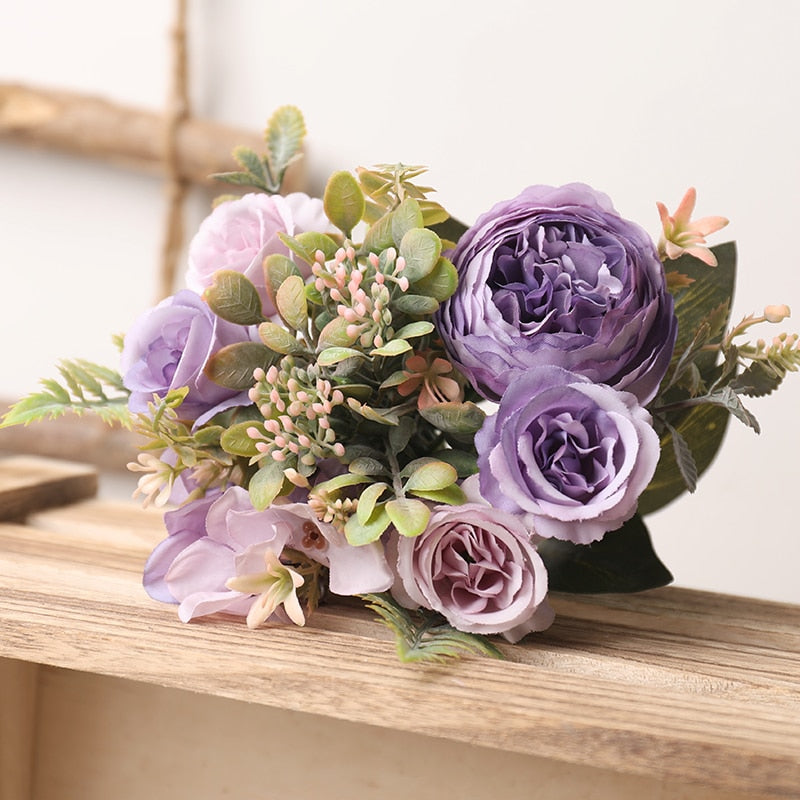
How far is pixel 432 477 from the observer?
41cm

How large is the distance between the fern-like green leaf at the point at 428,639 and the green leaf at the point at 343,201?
176 mm

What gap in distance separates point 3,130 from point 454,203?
55 centimetres

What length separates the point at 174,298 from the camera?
1.49 ft

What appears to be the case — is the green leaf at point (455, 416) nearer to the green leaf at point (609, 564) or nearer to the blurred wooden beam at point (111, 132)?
the green leaf at point (609, 564)

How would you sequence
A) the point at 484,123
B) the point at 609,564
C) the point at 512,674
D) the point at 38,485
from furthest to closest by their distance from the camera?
the point at 484,123
the point at 38,485
the point at 609,564
the point at 512,674

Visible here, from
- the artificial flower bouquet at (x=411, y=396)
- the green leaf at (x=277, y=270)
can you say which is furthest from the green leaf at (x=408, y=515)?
the green leaf at (x=277, y=270)

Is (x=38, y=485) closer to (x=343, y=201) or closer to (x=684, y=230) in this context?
(x=343, y=201)

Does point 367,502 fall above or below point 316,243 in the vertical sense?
below

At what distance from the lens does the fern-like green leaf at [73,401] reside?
475mm

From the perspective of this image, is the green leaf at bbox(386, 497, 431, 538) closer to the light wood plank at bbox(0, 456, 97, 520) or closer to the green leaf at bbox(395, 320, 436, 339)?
the green leaf at bbox(395, 320, 436, 339)

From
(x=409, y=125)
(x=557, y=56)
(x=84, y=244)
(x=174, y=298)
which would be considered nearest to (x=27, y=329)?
(x=84, y=244)

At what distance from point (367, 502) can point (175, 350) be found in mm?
127

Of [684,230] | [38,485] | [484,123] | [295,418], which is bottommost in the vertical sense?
[38,485]

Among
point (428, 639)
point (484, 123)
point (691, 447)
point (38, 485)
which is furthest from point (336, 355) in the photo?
point (484, 123)
